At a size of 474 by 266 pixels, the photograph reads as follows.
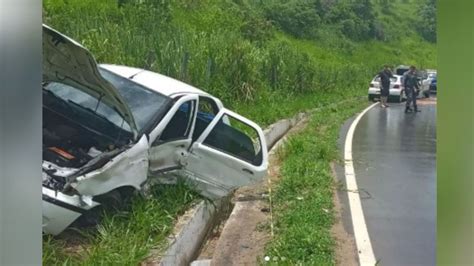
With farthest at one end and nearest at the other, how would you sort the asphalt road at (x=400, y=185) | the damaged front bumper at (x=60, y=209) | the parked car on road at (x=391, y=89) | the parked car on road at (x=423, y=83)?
the parked car on road at (x=391, y=89) → the parked car on road at (x=423, y=83) → the asphalt road at (x=400, y=185) → the damaged front bumper at (x=60, y=209)

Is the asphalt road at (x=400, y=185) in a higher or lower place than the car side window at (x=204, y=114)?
lower

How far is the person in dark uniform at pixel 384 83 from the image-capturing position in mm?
1984

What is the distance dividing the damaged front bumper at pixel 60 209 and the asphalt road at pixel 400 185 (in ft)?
2.84

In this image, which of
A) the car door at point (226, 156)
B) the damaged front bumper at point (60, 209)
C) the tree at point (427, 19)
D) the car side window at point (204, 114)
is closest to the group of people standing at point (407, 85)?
the tree at point (427, 19)

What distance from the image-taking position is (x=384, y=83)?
2.00m

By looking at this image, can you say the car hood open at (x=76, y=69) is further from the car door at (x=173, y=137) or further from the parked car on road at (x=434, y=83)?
the parked car on road at (x=434, y=83)

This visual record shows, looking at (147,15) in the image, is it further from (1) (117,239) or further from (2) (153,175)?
(1) (117,239)

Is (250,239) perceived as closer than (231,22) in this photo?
Yes

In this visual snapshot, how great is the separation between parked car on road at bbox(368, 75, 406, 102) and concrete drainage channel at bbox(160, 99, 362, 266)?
344 millimetres

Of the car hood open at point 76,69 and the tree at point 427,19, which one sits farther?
the tree at point 427,19

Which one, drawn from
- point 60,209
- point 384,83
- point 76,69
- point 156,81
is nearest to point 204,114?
point 156,81
